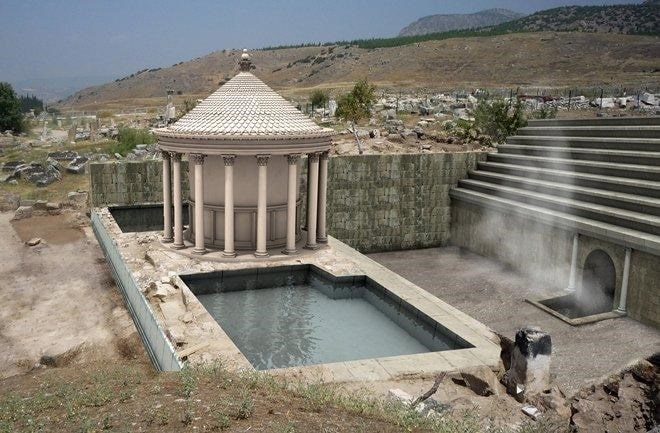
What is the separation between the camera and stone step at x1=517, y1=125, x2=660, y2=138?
2246 cm

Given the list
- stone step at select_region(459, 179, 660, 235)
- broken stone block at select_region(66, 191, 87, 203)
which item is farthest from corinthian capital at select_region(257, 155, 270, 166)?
broken stone block at select_region(66, 191, 87, 203)

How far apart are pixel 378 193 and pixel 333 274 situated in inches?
357

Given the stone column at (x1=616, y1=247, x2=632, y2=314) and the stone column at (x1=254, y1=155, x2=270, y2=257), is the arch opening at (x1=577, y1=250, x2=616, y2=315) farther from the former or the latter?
the stone column at (x1=254, y1=155, x2=270, y2=257)

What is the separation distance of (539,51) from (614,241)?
106190mm

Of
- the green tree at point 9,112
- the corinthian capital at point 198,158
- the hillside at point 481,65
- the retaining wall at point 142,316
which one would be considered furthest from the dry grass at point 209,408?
the hillside at point 481,65

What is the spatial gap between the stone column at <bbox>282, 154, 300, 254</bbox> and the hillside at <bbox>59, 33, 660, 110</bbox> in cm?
6337

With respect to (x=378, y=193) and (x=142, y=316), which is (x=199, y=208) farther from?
(x=378, y=193)

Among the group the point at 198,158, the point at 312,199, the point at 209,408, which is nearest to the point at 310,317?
the point at 312,199

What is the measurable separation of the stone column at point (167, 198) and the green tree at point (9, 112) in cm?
4767

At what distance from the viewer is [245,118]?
20609 mm

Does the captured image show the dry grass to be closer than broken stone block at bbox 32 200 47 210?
Yes

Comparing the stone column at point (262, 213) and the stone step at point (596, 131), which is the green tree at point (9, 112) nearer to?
the stone column at point (262, 213)

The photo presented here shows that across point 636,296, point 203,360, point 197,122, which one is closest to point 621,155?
point 636,296

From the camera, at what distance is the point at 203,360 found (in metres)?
12.4
